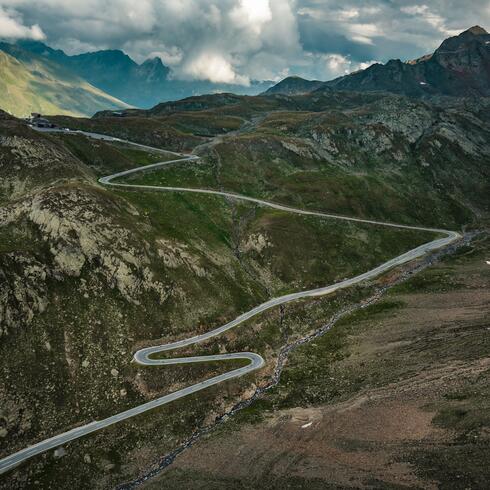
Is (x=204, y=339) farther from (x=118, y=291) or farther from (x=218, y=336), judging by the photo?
(x=118, y=291)

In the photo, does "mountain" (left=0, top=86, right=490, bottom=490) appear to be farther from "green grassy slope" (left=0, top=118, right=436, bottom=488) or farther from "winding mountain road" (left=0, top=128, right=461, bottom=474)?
"winding mountain road" (left=0, top=128, right=461, bottom=474)

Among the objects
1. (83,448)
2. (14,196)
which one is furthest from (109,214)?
(83,448)

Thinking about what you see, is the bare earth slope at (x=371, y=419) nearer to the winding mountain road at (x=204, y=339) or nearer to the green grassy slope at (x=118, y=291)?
the green grassy slope at (x=118, y=291)

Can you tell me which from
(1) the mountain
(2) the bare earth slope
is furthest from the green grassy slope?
(2) the bare earth slope

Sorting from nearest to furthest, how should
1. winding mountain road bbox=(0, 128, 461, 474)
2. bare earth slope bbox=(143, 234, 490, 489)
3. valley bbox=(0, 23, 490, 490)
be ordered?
bare earth slope bbox=(143, 234, 490, 489), valley bbox=(0, 23, 490, 490), winding mountain road bbox=(0, 128, 461, 474)

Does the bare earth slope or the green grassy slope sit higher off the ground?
the green grassy slope

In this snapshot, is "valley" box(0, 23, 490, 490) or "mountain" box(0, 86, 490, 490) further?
"mountain" box(0, 86, 490, 490)

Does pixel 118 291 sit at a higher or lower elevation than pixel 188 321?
higher

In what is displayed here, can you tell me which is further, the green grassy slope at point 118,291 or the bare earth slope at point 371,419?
the green grassy slope at point 118,291

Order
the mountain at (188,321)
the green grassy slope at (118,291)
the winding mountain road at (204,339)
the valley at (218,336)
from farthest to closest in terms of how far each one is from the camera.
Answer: the green grassy slope at (118,291) < the winding mountain road at (204,339) < the mountain at (188,321) < the valley at (218,336)

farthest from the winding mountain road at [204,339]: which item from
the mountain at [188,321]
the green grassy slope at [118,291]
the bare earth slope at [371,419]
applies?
the bare earth slope at [371,419]

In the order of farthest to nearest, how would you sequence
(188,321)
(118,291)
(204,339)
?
1. (188,321)
2. (118,291)
3. (204,339)

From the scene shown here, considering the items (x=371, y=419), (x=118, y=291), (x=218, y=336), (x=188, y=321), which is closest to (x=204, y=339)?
(x=218, y=336)
